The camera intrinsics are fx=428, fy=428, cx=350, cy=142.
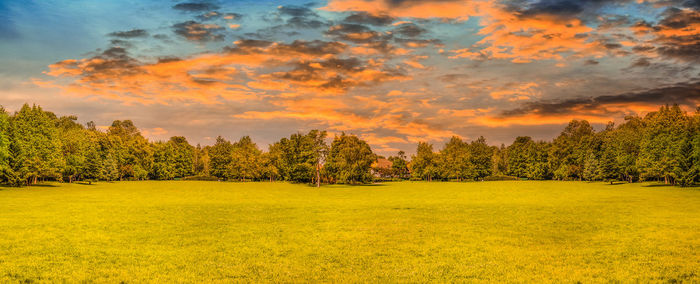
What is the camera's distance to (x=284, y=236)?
24328mm

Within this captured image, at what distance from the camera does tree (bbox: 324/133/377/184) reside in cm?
11300

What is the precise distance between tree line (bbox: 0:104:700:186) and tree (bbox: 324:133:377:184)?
0.89 feet

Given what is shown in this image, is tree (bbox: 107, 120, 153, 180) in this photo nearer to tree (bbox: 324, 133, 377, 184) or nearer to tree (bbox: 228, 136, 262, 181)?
tree (bbox: 228, 136, 262, 181)

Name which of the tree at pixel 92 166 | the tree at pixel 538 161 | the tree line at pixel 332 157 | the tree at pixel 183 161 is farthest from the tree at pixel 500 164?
the tree at pixel 92 166

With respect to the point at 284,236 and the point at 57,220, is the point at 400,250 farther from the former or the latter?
the point at 57,220

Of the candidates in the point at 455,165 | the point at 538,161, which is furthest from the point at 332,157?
the point at 538,161

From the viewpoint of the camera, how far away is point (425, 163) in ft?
517

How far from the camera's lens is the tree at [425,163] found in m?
154

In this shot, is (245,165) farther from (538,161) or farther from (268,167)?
(538,161)

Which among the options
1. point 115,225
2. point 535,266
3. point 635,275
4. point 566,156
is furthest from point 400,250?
point 566,156

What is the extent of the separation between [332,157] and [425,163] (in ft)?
176

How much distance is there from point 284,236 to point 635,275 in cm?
1663

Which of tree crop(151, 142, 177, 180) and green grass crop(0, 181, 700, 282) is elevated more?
tree crop(151, 142, 177, 180)

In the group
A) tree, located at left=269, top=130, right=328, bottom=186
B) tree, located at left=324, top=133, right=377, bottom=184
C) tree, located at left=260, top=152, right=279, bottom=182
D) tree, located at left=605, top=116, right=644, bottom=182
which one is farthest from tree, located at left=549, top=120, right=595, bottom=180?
tree, located at left=260, top=152, right=279, bottom=182
